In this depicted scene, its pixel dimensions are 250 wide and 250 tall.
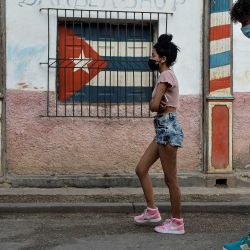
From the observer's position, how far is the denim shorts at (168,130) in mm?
5242

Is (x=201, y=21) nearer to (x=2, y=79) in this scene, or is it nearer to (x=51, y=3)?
(x=51, y=3)

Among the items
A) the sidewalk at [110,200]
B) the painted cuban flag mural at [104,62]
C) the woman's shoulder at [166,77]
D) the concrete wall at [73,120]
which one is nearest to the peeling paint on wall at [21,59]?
the concrete wall at [73,120]

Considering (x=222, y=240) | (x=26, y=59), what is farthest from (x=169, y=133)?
(x=26, y=59)

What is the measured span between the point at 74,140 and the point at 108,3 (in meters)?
2.08

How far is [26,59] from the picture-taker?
25.4ft

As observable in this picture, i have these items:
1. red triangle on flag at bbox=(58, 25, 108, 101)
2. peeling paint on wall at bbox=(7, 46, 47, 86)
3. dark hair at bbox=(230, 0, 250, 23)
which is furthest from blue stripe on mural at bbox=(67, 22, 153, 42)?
dark hair at bbox=(230, 0, 250, 23)

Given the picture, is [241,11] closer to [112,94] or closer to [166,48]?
[166,48]

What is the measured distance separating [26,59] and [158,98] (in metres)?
3.21

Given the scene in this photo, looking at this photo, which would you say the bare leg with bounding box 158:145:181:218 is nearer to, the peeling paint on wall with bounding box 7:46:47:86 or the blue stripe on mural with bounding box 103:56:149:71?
the blue stripe on mural with bounding box 103:56:149:71

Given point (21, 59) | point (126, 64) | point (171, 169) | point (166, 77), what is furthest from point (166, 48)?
point (21, 59)

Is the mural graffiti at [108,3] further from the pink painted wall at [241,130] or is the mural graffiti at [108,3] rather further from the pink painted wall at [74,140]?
the pink painted wall at [241,130]

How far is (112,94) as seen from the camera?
8047mm

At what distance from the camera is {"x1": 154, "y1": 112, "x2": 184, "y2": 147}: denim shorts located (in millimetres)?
5242

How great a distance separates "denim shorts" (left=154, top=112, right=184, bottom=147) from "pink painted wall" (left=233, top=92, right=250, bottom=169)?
2994 mm
